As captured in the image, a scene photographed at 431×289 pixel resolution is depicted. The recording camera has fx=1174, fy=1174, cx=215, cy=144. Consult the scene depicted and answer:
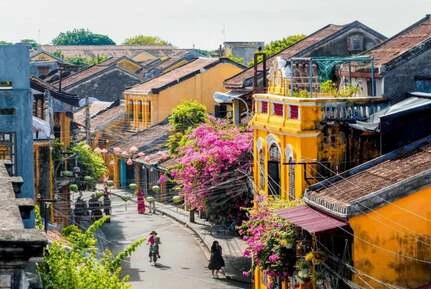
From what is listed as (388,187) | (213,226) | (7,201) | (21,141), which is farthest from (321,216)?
(213,226)

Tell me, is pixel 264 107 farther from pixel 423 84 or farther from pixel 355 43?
pixel 355 43

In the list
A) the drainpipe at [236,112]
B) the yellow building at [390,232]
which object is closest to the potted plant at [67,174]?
the drainpipe at [236,112]

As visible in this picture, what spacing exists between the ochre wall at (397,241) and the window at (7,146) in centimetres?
854

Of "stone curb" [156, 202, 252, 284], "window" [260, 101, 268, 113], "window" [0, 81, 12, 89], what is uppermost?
"window" [0, 81, 12, 89]

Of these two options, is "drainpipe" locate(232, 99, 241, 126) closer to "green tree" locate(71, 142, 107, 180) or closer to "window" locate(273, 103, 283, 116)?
"green tree" locate(71, 142, 107, 180)

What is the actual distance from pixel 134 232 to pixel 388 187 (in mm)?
22418

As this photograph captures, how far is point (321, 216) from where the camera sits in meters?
22.4

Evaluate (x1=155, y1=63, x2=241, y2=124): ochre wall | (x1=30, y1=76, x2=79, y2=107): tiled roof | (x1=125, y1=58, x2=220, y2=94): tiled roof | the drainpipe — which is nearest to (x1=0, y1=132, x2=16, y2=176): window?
(x1=30, y1=76, x2=79, y2=107): tiled roof

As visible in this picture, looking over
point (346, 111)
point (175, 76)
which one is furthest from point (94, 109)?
point (346, 111)

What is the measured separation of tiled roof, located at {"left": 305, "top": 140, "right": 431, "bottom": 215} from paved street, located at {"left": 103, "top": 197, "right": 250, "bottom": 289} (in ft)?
30.6

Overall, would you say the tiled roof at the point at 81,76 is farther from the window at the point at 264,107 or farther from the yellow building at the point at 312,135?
the yellow building at the point at 312,135

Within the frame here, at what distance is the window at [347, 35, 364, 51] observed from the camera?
45344 millimetres

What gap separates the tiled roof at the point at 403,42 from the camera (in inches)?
1113

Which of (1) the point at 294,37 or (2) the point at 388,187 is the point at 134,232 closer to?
(2) the point at 388,187
